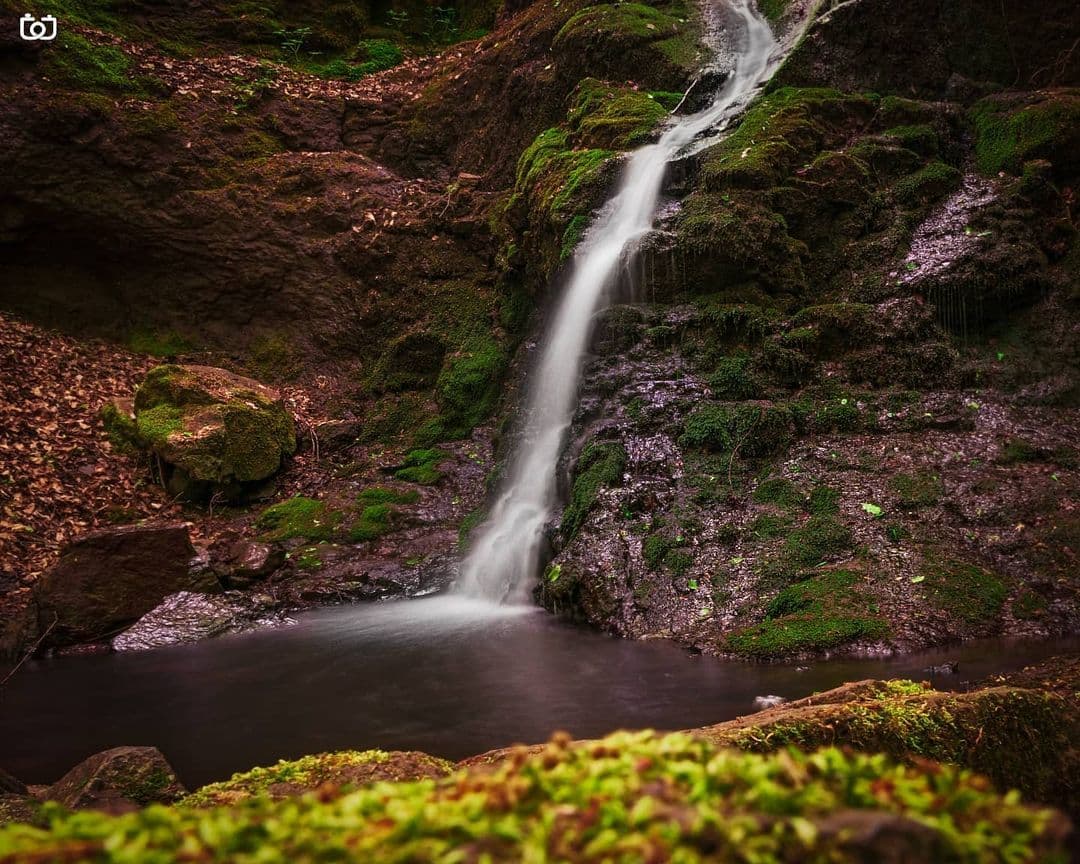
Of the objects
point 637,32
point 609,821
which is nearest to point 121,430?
point 637,32

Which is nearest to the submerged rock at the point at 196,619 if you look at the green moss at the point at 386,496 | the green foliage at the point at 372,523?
the green foliage at the point at 372,523

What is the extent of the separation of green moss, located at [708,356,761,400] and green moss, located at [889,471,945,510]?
189cm

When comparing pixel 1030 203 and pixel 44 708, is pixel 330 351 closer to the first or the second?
pixel 44 708

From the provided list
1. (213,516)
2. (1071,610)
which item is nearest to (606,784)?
(1071,610)

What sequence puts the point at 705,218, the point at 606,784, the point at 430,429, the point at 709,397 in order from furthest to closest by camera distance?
the point at 430,429, the point at 705,218, the point at 709,397, the point at 606,784

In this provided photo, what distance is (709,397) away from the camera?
28.1 feet

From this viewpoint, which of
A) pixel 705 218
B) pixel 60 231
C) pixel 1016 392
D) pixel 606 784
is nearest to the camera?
pixel 606 784

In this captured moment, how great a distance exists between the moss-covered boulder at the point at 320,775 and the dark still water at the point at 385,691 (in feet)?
5.22

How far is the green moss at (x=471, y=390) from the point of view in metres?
12.8

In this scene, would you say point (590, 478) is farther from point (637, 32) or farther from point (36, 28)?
point (36, 28)

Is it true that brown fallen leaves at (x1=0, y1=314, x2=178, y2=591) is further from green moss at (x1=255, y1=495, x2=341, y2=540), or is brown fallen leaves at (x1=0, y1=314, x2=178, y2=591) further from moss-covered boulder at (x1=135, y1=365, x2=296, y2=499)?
green moss at (x1=255, y1=495, x2=341, y2=540)

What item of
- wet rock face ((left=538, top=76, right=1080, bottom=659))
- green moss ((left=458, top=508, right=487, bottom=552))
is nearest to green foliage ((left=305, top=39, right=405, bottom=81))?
wet rock face ((left=538, top=76, right=1080, bottom=659))

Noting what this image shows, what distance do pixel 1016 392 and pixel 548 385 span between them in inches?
234

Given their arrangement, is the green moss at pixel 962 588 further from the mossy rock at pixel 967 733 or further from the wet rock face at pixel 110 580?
the wet rock face at pixel 110 580
